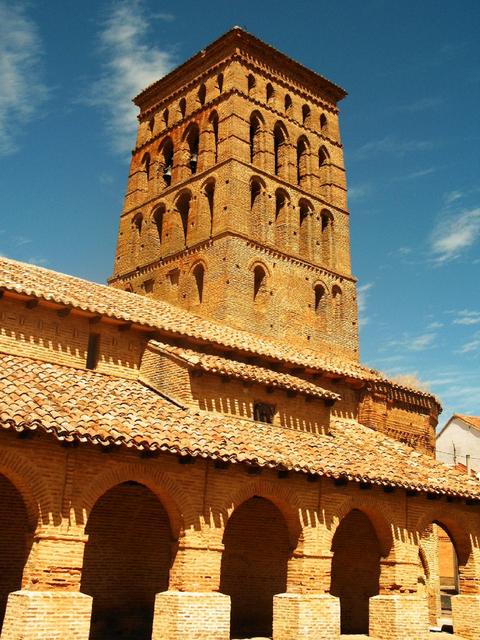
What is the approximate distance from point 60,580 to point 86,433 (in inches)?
91.6

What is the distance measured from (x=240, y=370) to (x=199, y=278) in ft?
28.3

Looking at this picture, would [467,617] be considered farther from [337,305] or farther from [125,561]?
[337,305]

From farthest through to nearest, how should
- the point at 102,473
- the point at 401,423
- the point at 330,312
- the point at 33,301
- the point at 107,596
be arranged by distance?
the point at 330,312, the point at 401,423, the point at 33,301, the point at 107,596, the point at 102,473

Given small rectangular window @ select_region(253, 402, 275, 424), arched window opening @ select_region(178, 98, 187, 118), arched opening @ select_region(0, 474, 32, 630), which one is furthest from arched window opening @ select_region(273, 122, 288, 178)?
arched opening @ select_region(0, 474, 32, 630)

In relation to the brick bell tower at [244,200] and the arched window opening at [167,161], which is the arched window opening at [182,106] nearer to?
the brick bell tower at [244,200]

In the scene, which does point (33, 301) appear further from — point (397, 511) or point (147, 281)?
point (147, 281)

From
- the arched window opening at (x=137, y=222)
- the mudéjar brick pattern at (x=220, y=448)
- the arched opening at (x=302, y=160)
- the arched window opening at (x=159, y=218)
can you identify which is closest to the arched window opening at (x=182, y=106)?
the mudéjar brick pattern at (x=220, y=448)

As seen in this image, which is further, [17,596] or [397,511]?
[397,511]

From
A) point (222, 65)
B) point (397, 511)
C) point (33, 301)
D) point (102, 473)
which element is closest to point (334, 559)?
point (397, 511)

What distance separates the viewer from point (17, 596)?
10.4 meters

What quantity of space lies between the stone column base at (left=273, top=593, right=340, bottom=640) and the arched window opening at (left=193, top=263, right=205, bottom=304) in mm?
12266

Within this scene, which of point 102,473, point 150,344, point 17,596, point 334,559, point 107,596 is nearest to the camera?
point 17,596

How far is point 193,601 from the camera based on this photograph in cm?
1195

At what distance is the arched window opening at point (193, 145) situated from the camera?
1085 inches
